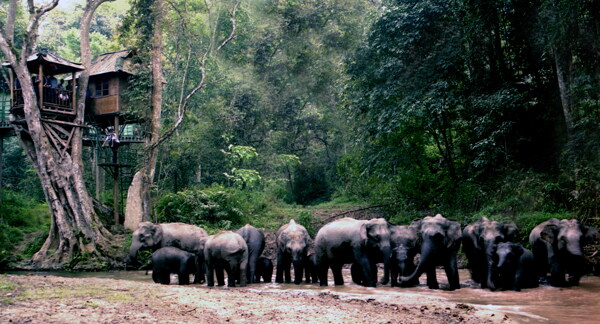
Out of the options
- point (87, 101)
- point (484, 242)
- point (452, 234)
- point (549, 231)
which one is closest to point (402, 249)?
point (452, 234)

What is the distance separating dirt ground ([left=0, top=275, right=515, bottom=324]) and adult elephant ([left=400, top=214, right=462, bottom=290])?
2.62 m

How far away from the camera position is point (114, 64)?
25.6 meters

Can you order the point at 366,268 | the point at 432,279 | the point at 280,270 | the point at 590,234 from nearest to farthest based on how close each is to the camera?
1. the point at 432,279
2. the point at 590,234
3. the point at 366,268
4. the point at 280,270

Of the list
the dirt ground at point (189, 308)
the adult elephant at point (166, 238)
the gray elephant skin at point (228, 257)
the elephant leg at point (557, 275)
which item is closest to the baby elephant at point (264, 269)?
the gray elephant skin at point (228, 257)

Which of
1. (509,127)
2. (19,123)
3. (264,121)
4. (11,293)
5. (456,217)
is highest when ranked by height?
(264,121)

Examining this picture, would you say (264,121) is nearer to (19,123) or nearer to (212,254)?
(19,123)

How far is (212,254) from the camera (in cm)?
1309

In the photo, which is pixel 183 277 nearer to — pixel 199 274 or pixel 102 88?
pixel 199 274

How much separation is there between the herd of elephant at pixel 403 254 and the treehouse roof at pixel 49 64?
11724mm

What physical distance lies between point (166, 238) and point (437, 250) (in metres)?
7.32

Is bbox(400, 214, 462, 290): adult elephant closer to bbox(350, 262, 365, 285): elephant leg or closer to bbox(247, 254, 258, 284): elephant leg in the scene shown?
bbox(350, 262, 365, 285): elephant leg

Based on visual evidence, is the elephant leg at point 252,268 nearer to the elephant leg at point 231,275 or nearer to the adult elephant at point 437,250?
the elephant leg at point 231,275

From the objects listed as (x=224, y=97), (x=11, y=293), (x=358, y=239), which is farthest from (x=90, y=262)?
(x=224, y=97)

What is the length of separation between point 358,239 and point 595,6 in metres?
10.4
